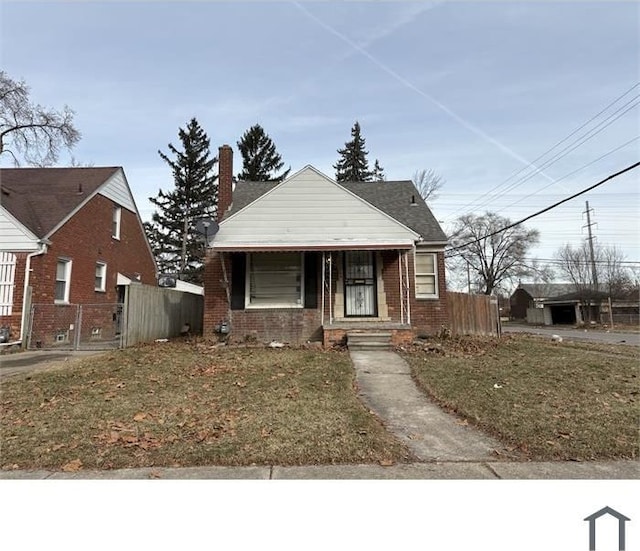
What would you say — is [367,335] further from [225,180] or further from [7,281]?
[7,281]

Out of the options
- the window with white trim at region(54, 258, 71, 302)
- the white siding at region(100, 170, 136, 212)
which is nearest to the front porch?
the window with white trim at region(54, 258, 71, 302)

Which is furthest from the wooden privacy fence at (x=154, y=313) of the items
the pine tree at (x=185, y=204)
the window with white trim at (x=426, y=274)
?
the pine tree at (x=185, y=204)

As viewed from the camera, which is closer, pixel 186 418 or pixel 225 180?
pixel 186 418

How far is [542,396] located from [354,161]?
4265cm

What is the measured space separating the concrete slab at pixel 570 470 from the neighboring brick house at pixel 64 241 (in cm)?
1385

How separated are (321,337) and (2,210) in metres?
10.8

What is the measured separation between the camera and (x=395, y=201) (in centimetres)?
1619

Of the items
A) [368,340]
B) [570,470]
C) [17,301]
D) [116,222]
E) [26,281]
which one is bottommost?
[570,470]

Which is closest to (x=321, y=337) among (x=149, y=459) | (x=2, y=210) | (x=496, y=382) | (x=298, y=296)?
(x=298, y=296)

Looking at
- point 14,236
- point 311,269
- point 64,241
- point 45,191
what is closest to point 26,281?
point 14,236

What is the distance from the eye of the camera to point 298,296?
1270cm

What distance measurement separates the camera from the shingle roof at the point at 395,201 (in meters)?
14.3

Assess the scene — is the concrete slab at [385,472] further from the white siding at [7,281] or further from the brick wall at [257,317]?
the white siding at [7,281]

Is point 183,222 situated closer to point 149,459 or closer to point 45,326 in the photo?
point 45,326
